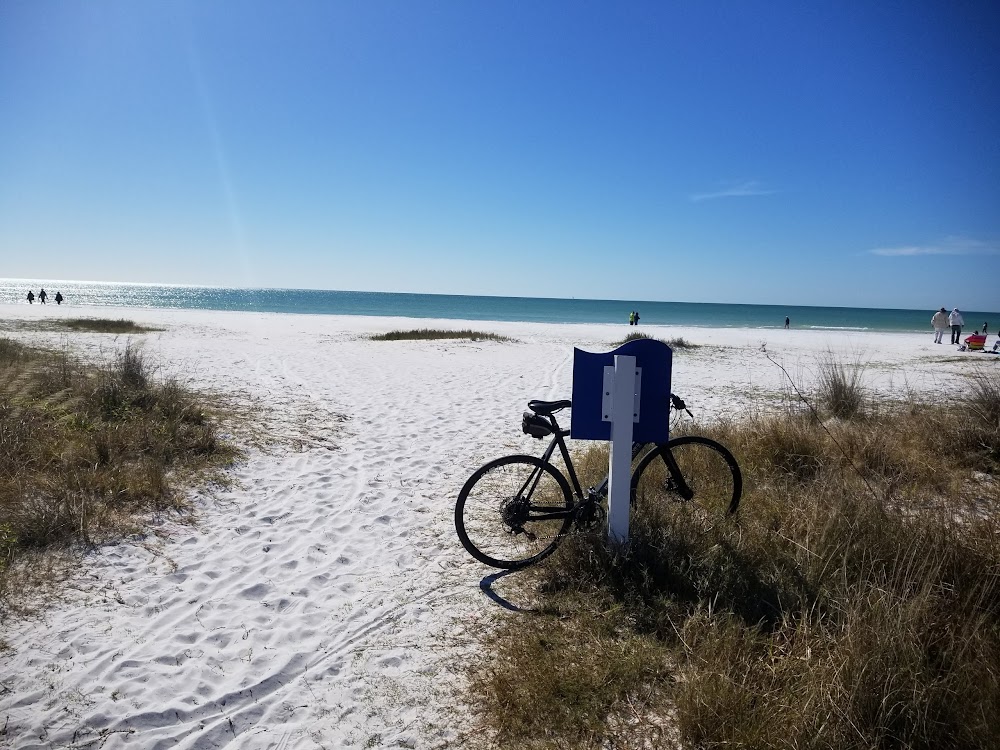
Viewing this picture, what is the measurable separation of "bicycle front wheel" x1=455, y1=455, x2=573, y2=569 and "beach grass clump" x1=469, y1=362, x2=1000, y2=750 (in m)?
0.30

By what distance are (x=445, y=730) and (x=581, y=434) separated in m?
1.91

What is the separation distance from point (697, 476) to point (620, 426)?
1.83 metres

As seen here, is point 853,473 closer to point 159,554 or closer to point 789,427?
point 789,427

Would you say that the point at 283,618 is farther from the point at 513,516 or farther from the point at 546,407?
the point at 546,407

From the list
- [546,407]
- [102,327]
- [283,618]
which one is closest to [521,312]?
[102,327]

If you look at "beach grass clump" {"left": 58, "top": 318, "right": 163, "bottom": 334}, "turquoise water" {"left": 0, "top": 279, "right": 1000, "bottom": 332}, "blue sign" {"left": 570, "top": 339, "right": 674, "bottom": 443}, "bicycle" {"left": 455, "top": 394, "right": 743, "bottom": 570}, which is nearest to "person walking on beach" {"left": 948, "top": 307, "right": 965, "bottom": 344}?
"turquoise water" {"left": 0, "top": 279, "right": 1000, "bottom": 332}

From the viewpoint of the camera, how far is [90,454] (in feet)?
17.8

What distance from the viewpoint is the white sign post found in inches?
142

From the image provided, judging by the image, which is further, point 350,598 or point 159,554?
point 159,554

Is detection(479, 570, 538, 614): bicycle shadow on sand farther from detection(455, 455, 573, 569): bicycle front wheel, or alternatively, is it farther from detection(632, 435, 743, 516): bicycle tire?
detection(632, 435, 743, 516): bicycle tire

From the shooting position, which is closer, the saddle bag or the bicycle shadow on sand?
the bicycle shadow on sand

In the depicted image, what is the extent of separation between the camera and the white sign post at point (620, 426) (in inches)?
142

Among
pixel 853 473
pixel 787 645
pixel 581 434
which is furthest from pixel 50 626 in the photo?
pixel 853 473

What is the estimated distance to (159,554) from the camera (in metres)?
4.11
